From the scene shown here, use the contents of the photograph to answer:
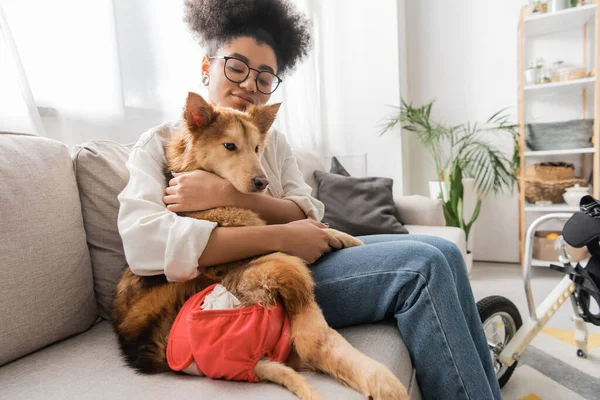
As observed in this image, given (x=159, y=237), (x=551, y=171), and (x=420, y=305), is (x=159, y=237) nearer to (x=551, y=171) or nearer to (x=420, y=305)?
(x=420, y=305)

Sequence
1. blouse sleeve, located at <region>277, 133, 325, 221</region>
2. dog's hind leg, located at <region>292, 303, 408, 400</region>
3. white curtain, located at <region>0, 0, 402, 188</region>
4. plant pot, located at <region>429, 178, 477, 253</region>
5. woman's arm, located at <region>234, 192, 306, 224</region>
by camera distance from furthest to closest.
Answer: plant pot, located at <region>429, 178, 477, 253</region>
white curtain, located at <region>0, 0, 402, 188</region>
blouse sleeve, located at <region>277, 133, 325, 221</region>
woman's arm, located at <region>234, 192, 306, 224</region>
dog's hind leg, located at <region>292, 303, 408, 400</region>

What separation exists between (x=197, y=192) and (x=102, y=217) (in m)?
0.39

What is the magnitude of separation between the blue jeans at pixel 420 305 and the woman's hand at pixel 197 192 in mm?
308

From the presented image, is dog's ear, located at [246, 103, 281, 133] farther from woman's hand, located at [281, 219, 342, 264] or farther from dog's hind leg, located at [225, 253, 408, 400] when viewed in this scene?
dog's hind leg, located at [225, 253, 408, 400]

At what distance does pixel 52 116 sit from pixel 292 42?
993 millimetres

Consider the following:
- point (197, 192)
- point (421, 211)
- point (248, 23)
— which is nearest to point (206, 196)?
point (197, 192)

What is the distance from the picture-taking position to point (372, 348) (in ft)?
2.64

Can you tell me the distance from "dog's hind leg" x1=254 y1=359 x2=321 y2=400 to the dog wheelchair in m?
0.91

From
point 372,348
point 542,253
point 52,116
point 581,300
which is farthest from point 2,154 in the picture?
point 542,253

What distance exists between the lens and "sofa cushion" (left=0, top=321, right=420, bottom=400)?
67cm

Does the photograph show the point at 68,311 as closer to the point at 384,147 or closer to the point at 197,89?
the point at 197,89

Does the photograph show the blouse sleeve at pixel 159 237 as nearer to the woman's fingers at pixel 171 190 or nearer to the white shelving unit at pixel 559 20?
the woman's fingers at pixel 171 190

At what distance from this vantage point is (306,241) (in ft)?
3.08

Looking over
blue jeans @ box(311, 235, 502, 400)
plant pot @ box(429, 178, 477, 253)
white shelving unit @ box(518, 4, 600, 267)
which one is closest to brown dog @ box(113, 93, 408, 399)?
blue jeans @ box(311, 235, 502, 400)
